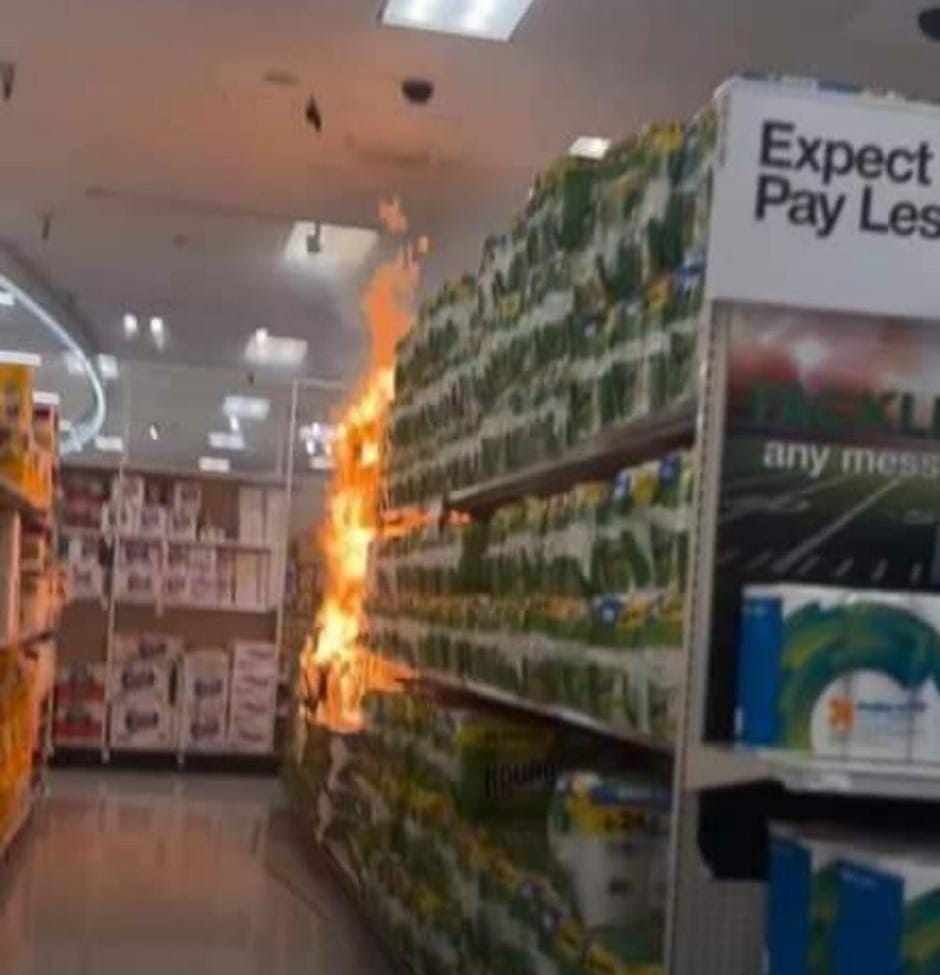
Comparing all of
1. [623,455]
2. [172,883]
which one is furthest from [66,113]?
[623,455]

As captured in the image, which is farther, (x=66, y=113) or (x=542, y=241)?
(x=66, y=113)

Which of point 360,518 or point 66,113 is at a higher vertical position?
point 66,113

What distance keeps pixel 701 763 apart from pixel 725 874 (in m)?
0.23

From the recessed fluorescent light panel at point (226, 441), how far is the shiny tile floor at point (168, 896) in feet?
37.3

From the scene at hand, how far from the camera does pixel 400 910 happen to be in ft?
18.3

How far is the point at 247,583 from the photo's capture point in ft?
40.6

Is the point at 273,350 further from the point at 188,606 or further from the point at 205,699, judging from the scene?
the point at 205,699

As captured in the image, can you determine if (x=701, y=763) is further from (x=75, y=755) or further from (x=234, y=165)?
(x=75, y=755)

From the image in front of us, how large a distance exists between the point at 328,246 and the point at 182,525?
7.61 feet

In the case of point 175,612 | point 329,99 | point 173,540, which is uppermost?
point 329,99

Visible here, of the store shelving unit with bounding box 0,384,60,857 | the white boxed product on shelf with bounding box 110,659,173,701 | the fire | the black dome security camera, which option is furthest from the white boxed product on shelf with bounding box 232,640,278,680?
the black dome security camera

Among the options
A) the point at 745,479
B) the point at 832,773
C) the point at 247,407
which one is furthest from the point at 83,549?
the point at 832,773

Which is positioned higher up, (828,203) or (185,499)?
(828,203)

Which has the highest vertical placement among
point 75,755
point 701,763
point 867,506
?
point 867,506
